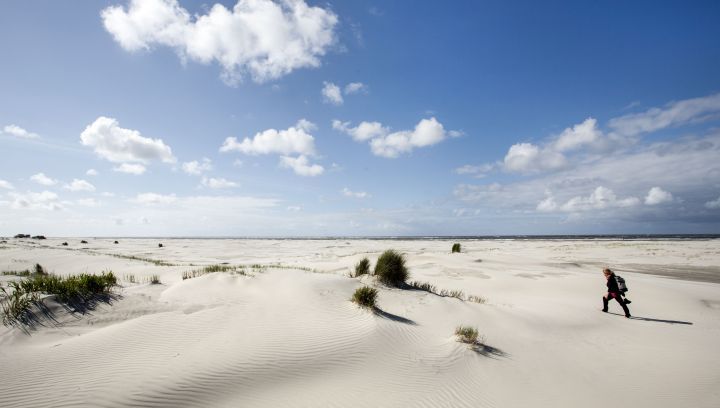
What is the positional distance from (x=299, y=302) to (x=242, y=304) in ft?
4.25

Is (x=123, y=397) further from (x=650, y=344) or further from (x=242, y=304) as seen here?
(x=650, y=344)

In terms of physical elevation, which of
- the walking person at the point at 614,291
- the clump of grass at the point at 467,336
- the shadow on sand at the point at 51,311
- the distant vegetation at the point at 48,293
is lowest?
the clump of grass at the point at 467,336

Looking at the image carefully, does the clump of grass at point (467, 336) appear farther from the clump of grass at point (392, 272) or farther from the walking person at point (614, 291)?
the walking person at point (614, 291)

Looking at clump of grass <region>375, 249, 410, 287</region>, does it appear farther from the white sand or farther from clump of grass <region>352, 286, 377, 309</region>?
clump of grass <region>352, 286, 377, 309</region>

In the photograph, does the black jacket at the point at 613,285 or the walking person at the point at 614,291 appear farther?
the black jacket at the point at 613,285

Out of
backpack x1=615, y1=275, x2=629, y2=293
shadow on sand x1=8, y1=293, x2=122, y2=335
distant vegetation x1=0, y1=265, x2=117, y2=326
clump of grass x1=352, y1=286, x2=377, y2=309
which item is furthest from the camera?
backpack x1=615, y1=275, x2=629, y2=293

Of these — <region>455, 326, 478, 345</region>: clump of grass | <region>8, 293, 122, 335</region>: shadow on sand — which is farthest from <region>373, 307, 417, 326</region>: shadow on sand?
<region>8, 293, 122, 335</region>: shadow on sand

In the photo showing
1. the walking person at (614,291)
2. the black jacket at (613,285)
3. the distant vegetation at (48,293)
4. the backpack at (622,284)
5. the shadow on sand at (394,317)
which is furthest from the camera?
the black jacket at (613,285)

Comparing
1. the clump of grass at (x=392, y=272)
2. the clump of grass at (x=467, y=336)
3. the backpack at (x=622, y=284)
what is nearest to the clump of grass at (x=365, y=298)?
the clump of grass at (x=467, y=336)

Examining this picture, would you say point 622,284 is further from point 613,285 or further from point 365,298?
point 365,298

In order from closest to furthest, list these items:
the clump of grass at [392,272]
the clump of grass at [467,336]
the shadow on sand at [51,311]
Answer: the shadow on sand at [51,311]
the clump of grass at [467,336]
the clump of grass at [392,272]

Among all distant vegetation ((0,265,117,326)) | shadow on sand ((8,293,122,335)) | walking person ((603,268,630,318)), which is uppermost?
distant vegetation ((0,265,117,326))

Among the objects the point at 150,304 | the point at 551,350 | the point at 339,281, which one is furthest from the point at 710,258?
the point at 150,304

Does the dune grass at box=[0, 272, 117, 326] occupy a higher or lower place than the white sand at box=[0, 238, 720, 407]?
higher
